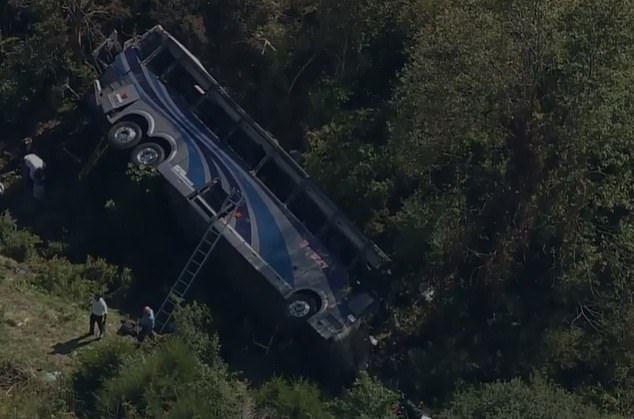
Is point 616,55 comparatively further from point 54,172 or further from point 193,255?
point 54,172

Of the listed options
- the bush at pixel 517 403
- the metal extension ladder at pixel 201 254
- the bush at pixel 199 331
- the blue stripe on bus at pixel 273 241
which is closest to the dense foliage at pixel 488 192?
the bush at pixel 517 403

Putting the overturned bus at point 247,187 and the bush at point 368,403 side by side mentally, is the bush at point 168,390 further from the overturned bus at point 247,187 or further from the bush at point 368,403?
the overturned bus at point 247,187

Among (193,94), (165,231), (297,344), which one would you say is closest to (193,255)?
(165,231)

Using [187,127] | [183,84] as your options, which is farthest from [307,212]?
[183,84]

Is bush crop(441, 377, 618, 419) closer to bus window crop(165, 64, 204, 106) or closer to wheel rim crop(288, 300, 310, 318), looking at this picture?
wheel rim crop(288, 300, 310, 318)

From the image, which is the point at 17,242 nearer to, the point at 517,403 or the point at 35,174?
the point at 35,174

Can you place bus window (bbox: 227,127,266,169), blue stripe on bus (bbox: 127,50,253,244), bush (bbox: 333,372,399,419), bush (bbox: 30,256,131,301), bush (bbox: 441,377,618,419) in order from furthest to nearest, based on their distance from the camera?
bus window (bbox: 227,127,266,169) < blue stripe on bus (bbox: 127,50,253,244) < bush (bbox: 30,256,131,301) < bush (bbox: 441,377,618,419) < bush (bbox: 333,372,399,419)

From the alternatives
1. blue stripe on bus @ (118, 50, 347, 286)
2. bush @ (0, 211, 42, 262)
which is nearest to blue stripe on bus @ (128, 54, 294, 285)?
blue stripe on bus @ (118, 50, 347, 286)
